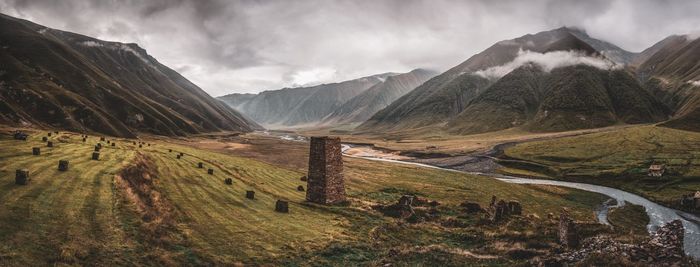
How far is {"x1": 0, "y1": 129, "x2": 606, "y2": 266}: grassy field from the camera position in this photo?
17.9 m

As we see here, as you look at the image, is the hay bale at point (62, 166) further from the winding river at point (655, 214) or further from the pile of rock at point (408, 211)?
the winding river at point (655, 214)

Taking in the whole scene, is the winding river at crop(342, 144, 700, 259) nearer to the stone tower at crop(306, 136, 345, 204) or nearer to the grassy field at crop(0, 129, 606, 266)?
the grassy field at crop(0, 129, 606, 266)

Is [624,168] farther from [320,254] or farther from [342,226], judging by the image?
[320,254]

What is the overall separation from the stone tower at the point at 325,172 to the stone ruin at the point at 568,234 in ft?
63.0

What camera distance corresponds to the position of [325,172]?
116 ft

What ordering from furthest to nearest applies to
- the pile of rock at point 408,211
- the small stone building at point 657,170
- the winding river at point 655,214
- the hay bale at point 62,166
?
the small stone building at point 657,170, the winding river at point 655,214, the pile of rock at point 408,211, the hay bale at point 62,166

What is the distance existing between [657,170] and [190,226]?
3935 inches

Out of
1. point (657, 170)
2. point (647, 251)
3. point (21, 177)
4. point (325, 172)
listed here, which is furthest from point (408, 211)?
point (657, 170)

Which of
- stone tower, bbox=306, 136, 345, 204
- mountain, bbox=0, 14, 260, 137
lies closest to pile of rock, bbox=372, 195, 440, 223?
stone tower, bbox=306, 136, 345, 204

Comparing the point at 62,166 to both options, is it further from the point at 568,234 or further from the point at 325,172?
the point at 568,234

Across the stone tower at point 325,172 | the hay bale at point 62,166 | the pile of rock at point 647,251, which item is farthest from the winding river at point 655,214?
the hay bale at point 62,166

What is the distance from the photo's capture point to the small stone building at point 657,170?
270 feet

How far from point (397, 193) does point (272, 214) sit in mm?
28533

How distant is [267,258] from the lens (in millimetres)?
21031
